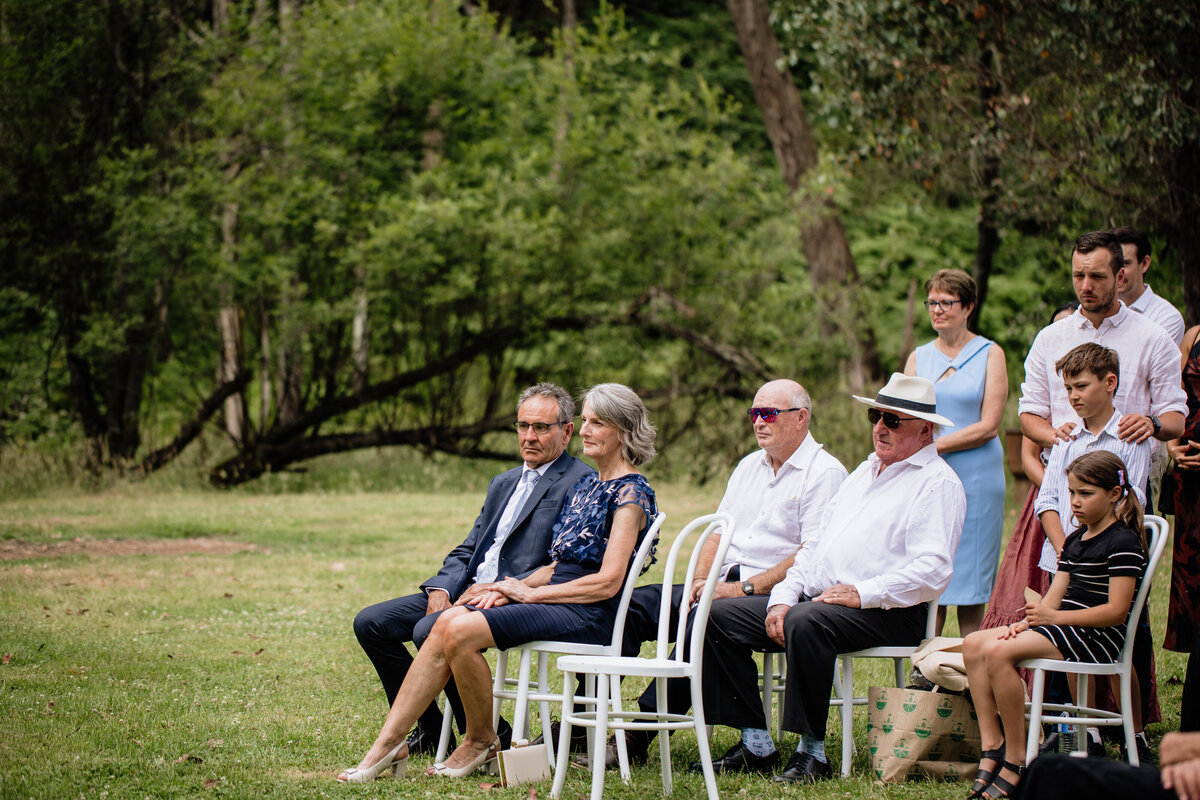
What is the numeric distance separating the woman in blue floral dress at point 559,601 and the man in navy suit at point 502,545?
0.12 metres

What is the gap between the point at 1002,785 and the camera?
3852 millimetres

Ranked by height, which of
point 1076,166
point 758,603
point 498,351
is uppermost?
point 1076,166

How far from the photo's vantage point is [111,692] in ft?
17.5

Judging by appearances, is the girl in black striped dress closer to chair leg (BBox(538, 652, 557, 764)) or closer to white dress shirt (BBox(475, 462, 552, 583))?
chair leg (BBox(538, 652, 557, 764))

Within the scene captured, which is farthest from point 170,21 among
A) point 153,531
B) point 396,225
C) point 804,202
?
point 804,202

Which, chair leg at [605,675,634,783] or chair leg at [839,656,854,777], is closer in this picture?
chair leg at [605,675,634,783]

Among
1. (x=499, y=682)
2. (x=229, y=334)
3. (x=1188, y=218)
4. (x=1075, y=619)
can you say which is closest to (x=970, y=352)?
(x=1075, y=619)

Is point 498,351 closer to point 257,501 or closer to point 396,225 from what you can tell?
point 396,225

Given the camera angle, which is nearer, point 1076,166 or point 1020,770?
point 1020,770

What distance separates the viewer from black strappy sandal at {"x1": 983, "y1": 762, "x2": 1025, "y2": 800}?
3.82m

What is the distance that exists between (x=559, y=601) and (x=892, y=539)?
1.26 meters

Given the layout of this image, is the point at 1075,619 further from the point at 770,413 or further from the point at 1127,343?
the point at 770,413

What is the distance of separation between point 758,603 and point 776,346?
11.2 metres

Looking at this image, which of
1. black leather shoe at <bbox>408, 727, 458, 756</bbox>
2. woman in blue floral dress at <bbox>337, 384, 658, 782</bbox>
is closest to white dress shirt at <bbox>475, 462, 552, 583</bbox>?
woman in blue floral dress at <bbox>337, 384, 658, 782</bbox>
